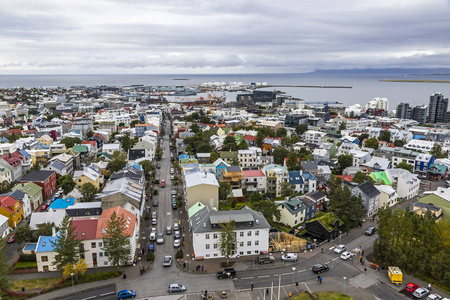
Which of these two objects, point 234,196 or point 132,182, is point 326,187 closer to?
point 234,196

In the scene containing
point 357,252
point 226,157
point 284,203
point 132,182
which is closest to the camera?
point 357,252

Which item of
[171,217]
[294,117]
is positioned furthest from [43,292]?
[294,117]

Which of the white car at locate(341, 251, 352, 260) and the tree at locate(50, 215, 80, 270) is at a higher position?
the tree at locate(50, 215, 80, 270)

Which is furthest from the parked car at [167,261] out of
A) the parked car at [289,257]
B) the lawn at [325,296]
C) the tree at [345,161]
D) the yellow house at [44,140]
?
the yellow house at [44,140]

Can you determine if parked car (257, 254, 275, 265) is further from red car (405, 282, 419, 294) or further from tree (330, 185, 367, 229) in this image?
tree (330, 185, 367, 229)

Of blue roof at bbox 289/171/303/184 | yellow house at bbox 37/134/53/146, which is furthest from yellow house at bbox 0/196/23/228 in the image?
yellow house at bbox 37/134/53/146

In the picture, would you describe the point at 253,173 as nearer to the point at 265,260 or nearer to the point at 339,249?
the point at 339,249
